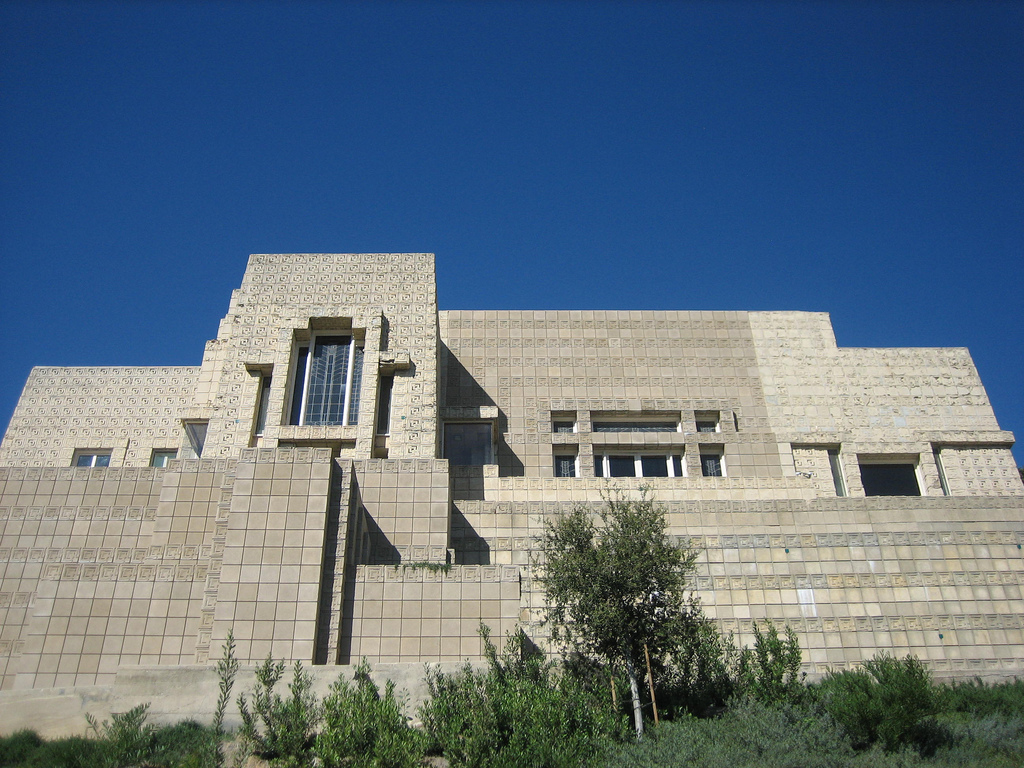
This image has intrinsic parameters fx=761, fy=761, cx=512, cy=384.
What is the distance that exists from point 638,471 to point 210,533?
1427cm

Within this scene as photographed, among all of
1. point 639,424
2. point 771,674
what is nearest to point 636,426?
point 639,424

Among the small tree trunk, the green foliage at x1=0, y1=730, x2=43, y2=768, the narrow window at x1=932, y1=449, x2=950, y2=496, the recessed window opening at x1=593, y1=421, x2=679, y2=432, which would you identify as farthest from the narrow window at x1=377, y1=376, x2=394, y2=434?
the narrow window at x1=932, y1=449, x2=950, y2=496

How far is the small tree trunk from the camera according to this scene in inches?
553

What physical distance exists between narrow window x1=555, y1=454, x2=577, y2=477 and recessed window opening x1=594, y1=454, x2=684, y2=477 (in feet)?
2.69

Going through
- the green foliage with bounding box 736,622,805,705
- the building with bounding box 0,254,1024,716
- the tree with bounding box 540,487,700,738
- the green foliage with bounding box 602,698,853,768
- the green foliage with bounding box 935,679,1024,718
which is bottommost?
the green foliage with bounding box 602,698,853,768

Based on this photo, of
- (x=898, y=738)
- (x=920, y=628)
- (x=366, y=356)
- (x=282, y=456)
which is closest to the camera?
(x=898, y=738)

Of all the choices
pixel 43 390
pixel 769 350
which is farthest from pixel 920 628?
pixel 43 390

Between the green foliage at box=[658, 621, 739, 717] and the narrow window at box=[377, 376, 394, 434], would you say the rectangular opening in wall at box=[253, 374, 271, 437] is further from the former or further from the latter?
the green foliage at box=[658, 621, 739, 717]

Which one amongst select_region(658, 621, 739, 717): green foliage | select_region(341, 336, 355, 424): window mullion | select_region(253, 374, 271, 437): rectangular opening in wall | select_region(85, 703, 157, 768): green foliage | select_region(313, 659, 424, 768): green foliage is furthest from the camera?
select_region(253, 374, 271, 437): rectangular opening in wall

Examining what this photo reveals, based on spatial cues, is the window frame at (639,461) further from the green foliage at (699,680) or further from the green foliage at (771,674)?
the green foliage at (771,674)

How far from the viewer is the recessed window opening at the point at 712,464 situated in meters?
26.7

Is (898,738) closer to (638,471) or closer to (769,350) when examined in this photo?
(638,471)

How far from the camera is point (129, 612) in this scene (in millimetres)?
17125

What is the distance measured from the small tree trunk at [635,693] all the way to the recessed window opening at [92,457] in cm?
2372
